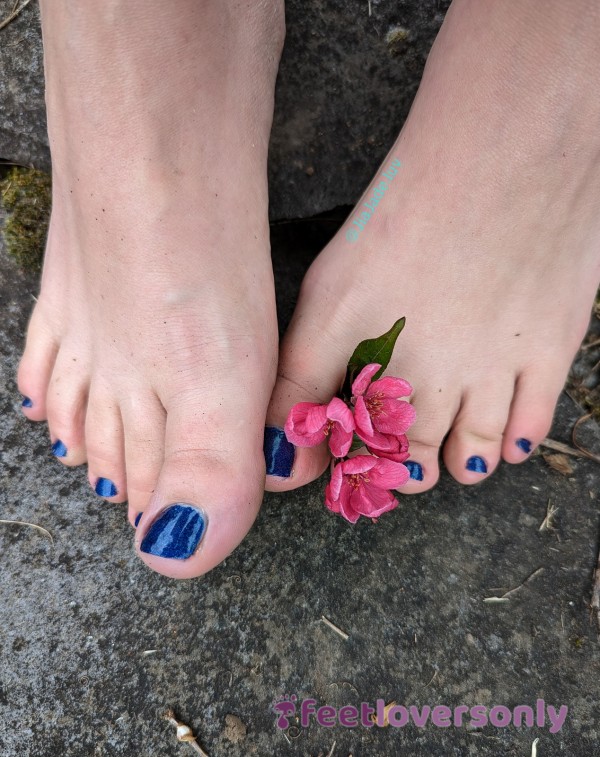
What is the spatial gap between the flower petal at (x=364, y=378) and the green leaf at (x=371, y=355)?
36 mm

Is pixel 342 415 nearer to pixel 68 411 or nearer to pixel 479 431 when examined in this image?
pixel 479 431

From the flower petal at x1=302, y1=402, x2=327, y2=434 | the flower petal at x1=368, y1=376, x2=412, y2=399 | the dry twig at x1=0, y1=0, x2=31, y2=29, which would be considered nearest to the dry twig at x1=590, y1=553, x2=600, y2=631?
the flower petal at x1=368, y1=376, x2=412, y2=399

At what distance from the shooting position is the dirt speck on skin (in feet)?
3.60

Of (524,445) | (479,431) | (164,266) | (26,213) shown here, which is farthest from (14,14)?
(524,445)

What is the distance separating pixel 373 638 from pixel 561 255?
0.98m

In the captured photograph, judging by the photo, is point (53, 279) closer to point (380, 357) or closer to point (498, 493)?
point (380, 357)

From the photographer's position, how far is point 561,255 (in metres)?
1.34

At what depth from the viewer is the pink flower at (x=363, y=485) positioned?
1025mm

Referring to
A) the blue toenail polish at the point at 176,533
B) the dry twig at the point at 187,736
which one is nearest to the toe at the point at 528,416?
the blue toenail polish at the point at 176,533

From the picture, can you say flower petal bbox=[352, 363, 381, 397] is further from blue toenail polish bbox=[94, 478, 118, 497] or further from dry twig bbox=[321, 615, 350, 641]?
blue toenail polish bbox=[94, 478, 118, 497]

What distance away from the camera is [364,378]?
1.05 m

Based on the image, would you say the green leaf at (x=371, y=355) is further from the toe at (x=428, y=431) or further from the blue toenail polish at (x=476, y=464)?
the blue toenail polish at (x=476, y=464)

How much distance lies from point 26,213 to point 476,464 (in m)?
1.36

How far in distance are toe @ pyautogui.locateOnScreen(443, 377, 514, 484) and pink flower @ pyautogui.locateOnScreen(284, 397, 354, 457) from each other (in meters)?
0.43
